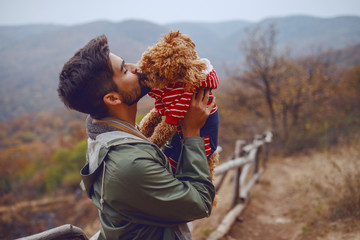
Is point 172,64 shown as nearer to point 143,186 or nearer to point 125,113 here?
point 125,113

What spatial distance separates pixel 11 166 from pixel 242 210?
134 feet

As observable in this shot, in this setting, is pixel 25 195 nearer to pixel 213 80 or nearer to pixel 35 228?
pixel 35 228

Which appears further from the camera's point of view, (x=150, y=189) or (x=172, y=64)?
(x=172, y=64)

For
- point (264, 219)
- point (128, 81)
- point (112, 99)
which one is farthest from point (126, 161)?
point (264, 219)

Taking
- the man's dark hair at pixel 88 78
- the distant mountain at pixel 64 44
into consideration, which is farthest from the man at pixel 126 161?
the distant mountain at pixel 64 44

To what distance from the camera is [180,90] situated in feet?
4.59

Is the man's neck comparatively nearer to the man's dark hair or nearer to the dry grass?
the man's dark hair

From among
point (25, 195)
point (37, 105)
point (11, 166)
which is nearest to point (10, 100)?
point (37, 105)

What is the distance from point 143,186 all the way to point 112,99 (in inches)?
20.3

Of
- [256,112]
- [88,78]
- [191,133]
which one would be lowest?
[256,112]

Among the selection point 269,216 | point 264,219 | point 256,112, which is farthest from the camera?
point 256,112

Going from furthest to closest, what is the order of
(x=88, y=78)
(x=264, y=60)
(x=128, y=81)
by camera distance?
(x=264, y=60), (x=128, y=81), (x=88, y=78)

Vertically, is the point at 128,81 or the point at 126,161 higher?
the point at 128,81

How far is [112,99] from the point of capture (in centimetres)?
126
